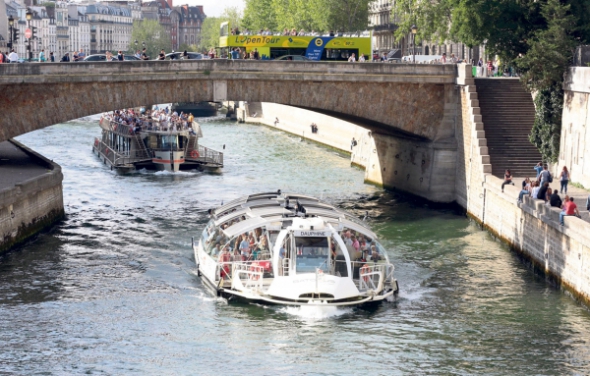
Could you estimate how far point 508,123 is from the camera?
58688 millimetres

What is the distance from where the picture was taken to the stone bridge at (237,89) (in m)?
53.0

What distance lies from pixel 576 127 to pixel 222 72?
17.2 metres

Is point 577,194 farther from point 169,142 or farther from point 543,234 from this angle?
point 169,142

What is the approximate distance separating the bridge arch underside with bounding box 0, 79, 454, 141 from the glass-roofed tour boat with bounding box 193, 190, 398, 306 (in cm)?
1494

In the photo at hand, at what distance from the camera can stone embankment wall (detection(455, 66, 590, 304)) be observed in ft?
130

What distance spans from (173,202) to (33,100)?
1175 cm

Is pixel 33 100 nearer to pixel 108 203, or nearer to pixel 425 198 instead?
pixel 108 203

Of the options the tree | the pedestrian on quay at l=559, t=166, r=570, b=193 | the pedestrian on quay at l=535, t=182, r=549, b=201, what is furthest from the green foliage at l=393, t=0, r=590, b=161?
the tree

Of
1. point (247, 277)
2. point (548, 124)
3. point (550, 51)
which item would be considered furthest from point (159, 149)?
point (247, 277)

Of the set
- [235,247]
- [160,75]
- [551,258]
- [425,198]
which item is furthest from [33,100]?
[551,258]

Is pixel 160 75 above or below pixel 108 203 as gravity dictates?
above

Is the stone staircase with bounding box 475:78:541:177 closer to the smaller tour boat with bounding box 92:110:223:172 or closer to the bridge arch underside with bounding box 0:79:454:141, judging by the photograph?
the bridge arch underside with bounding box 0:79:454:141

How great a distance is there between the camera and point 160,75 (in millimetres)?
55688

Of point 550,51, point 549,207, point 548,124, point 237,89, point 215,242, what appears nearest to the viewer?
point 215,242
